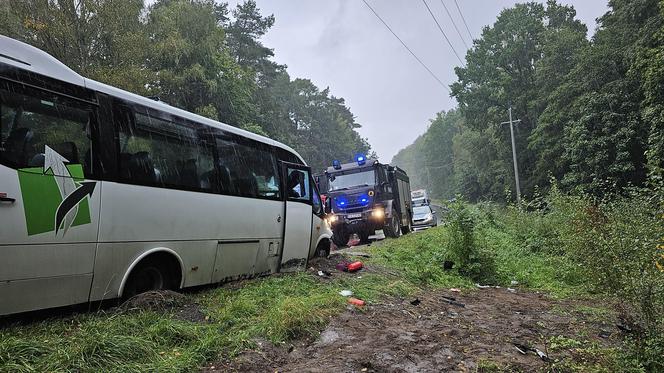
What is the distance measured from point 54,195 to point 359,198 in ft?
37.4

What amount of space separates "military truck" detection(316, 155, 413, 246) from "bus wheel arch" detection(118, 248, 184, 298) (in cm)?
897

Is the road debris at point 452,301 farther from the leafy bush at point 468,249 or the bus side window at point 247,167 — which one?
the bus side window at point 247,167

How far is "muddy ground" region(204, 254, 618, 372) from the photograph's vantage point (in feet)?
12.0

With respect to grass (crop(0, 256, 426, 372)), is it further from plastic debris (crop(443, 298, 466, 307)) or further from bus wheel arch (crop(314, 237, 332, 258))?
bus wheel arch (crop(314, 237, 332, 258))

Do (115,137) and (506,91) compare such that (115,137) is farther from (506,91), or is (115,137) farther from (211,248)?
(506,91)

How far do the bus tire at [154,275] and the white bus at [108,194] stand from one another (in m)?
0.02

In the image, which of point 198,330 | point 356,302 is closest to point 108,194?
point 198,330

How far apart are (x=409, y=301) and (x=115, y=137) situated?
4676 millimetres

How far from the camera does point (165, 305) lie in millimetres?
4754

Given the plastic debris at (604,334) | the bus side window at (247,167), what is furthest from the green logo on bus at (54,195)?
the plastic debris at (604,334)

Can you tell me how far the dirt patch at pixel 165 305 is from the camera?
14.9 feet

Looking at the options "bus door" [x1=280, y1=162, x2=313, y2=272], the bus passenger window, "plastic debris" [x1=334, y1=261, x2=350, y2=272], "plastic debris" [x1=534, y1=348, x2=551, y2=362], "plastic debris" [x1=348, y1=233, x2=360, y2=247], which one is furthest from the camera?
"plastic debris" [x1=348, y1=233, x2=360, y2=247]

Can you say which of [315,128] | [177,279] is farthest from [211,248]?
[315,128]

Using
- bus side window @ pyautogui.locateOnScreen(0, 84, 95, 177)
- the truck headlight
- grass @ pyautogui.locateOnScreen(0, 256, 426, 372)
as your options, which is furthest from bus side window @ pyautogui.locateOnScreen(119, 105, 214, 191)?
the truck headlight
